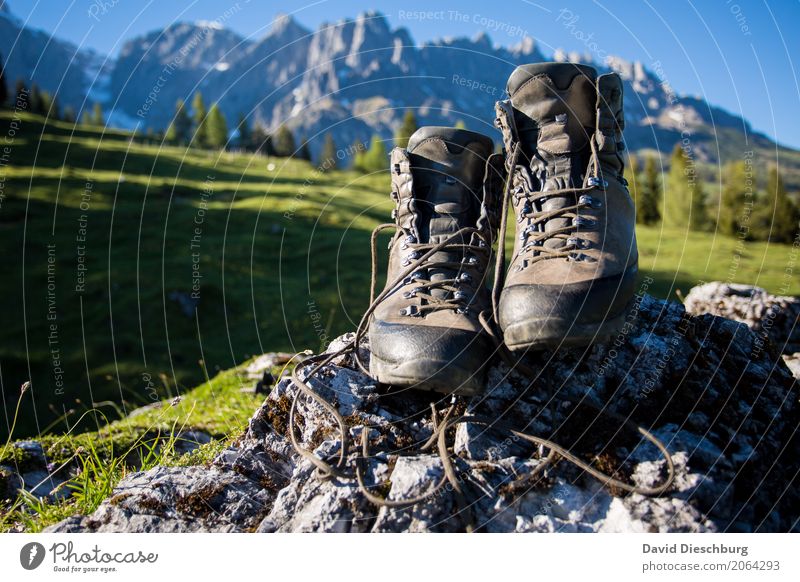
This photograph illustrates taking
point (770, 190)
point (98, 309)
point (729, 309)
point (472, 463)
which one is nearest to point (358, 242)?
point (98, 309)

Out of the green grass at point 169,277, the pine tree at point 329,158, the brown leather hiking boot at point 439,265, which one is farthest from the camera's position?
the green grass at point 169,277

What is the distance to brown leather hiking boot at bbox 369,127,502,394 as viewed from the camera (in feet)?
9.55

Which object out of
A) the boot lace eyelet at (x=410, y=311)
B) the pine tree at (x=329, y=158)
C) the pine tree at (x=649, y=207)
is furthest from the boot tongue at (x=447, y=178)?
the pine tree at (x=649, y=207)

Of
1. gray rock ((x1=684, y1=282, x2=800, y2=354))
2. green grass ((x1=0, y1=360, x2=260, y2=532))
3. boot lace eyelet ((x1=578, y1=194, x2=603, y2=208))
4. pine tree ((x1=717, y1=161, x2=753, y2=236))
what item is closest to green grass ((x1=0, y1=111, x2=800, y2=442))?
green grass ((x1=0, y1=360, x2=260, y2=532))

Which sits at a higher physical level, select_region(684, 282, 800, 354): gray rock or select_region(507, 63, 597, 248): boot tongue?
select_region(507, 63, 597, 248): boot tongue

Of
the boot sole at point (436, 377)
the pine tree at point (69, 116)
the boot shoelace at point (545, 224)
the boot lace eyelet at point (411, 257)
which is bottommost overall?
the boot sole at point (436, 377)

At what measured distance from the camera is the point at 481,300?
130 inches

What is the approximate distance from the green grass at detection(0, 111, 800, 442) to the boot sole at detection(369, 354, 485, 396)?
181 centimetres

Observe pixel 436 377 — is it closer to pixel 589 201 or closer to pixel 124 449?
pixel 589 201

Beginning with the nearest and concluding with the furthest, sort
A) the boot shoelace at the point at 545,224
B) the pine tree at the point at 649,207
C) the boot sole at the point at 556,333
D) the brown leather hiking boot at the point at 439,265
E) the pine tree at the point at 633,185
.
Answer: the boot sole at the point at 556,333 < the brown leather hiking boot at the point at 439,265 < the boot shoelace at the point at 545,224 < the pine tree at the point at 633,185 < the pine tree at the point at 649,207

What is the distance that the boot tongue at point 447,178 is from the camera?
354cm

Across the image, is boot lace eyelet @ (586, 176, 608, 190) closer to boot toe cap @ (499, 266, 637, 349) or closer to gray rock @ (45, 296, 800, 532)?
boot toe cap @ (499, 266, 637, 349)

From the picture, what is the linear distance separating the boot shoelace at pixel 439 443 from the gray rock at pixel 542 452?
0.03m

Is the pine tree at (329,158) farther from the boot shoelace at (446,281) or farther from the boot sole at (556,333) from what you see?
the boot sole at (556,333)
